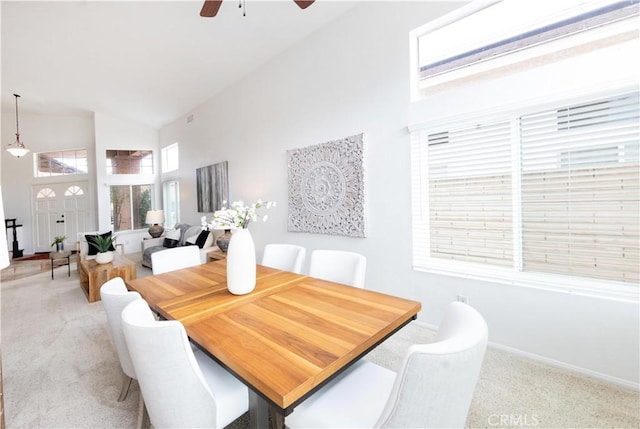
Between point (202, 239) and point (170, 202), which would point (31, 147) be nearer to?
point (170, 202)

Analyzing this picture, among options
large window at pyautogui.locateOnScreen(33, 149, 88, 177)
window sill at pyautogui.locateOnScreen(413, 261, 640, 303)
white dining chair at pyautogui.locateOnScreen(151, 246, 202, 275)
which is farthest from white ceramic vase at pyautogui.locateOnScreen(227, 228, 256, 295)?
large window at pyautogui.locateOnScreen(33, 149, 88, 177)

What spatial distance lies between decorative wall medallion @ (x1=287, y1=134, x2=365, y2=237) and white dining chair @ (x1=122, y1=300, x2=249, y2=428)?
7.64 ft

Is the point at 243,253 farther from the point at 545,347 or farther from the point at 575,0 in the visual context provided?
the point at 575,0

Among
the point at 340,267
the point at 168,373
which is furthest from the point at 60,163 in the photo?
the point at 168,373

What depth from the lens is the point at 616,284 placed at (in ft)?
6.27

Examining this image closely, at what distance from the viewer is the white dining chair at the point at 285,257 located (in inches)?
95.4

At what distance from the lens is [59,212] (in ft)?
24.8

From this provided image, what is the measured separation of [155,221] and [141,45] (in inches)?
161

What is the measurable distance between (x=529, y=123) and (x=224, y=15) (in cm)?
336

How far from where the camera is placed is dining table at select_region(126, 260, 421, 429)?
Result: 0.93m

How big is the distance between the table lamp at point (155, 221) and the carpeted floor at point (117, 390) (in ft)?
12.2

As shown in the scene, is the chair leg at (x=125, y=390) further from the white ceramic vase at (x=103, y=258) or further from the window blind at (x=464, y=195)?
the white ceramic vase at (x=103, y=258)

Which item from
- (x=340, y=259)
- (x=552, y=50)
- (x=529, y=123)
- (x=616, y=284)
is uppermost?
(x=552, y=50)

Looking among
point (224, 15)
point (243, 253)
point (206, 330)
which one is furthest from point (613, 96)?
point (224, 15)
